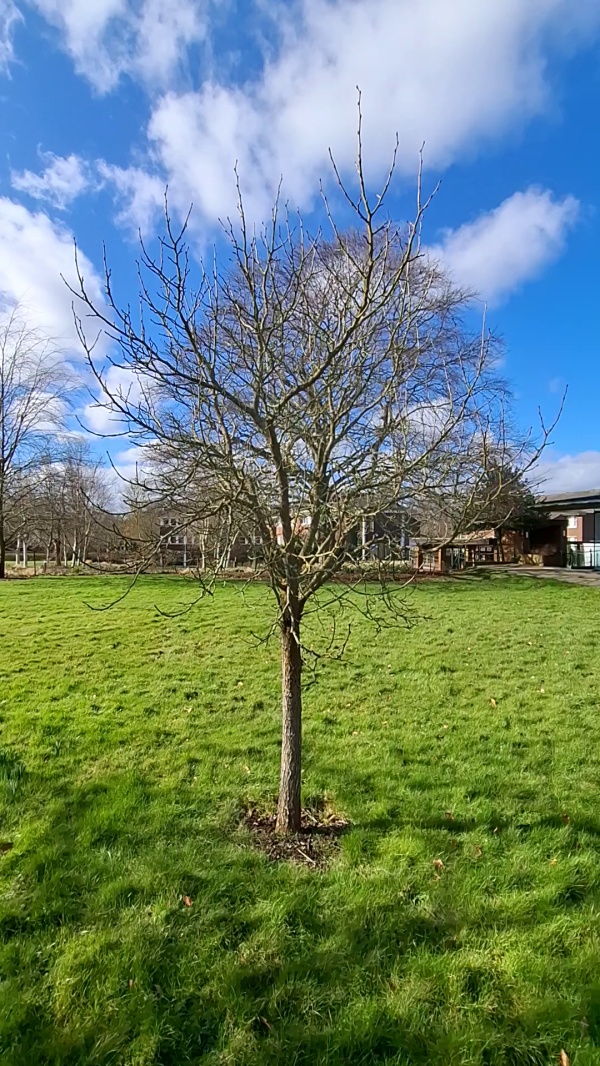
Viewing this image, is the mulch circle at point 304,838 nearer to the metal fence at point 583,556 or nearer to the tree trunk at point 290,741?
the tree trunk at point 290,741

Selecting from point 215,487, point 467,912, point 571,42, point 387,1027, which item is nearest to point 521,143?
point 571,42

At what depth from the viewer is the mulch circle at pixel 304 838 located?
8.64 feet

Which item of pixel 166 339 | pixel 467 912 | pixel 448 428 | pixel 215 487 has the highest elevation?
pixel 166 339

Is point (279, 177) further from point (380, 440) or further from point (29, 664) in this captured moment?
point (29, 664)

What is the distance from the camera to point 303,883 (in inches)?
94.7

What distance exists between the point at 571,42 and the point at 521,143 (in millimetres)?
919

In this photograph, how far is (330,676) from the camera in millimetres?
6098

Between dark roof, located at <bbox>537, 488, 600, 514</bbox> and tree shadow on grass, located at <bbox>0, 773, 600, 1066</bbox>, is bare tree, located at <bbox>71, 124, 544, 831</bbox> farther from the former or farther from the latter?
dark roof, located at <bbox>537, 488, 600, 514</bbox>

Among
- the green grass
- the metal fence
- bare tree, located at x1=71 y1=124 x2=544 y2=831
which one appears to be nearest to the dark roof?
the metal fence

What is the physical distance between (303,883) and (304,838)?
1.36 ft

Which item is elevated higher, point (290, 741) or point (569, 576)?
point (569, 576)

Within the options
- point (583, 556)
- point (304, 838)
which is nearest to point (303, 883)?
point (304, 838)

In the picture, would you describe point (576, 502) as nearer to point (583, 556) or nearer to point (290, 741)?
point (583, 556)

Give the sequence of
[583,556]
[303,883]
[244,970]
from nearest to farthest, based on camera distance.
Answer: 1. [244,970]
2. [303,883]
3. [583,556]
